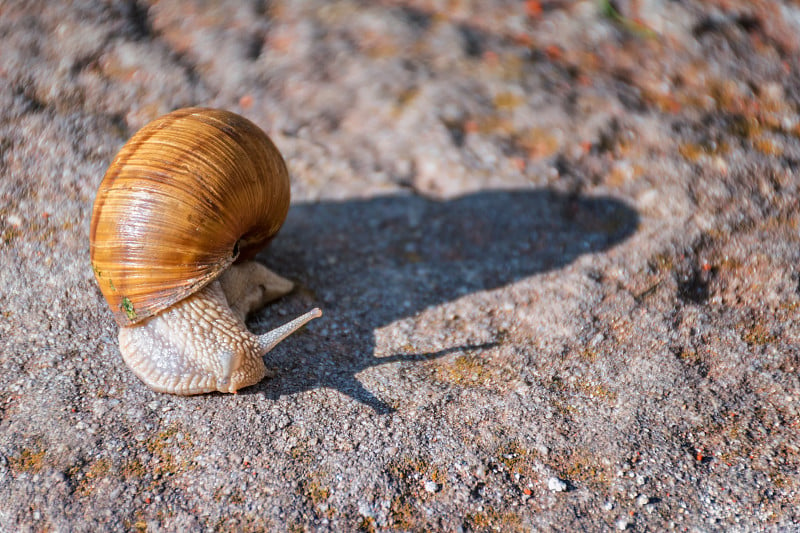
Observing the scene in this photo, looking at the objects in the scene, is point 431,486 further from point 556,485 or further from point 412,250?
point 412,250

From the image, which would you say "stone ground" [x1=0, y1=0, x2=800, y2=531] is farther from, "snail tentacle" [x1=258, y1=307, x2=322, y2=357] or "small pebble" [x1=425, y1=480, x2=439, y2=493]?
"snail tentacle" [x1=258, y1=307, x2=322, y2=357]

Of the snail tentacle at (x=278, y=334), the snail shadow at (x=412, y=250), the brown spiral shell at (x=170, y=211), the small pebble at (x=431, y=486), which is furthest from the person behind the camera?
the snail shadow at (x=412, y=250)

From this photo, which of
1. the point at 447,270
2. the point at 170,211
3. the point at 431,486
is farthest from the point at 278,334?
the point at 447,270

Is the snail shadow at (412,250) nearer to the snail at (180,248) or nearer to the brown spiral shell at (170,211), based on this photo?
the snail at (180,248)

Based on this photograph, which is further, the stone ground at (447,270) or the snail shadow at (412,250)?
the snail shadow at (412,250)

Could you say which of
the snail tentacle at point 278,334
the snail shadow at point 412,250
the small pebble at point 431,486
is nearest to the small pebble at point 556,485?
the small pebble at point 431,486

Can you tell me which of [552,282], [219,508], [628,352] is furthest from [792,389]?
[219,508]

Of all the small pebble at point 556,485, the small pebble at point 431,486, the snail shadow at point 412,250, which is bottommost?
the snail shadow at point 412,250

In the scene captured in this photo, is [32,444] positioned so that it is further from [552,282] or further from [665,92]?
[665,92]
